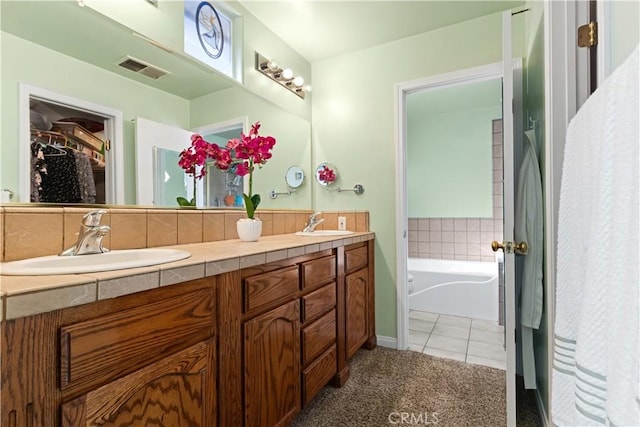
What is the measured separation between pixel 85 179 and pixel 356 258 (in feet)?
4.88

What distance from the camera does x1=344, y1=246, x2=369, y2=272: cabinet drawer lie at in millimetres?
1833

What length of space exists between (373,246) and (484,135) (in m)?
2.56

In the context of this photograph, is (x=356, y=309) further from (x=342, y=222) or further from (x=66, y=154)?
(x=66, y=154)

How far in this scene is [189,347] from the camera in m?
0.82

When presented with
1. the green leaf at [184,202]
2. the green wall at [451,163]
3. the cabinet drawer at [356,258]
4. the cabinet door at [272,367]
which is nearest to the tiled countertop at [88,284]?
the cabinet door at [272,367]

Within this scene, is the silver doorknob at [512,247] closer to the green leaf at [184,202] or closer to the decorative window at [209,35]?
the green leaf at [184,202]

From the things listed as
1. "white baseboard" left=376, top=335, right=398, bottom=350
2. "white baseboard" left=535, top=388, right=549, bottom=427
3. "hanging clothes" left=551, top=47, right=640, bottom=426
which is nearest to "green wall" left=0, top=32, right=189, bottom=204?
"hanging clothes" left=551, top=47, right=640, bottom=426

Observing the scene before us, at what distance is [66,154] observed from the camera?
1.08m

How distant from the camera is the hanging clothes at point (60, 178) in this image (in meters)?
1.03

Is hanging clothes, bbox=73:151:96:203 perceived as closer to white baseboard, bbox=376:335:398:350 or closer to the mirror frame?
the mirror frame

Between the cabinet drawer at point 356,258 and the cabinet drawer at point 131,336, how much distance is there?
41.7 inches

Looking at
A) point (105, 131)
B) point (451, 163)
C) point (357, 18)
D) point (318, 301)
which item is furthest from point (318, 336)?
point (451, 163)

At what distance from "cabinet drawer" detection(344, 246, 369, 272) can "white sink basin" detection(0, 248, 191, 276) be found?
107 centimetres

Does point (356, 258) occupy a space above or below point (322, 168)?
below
